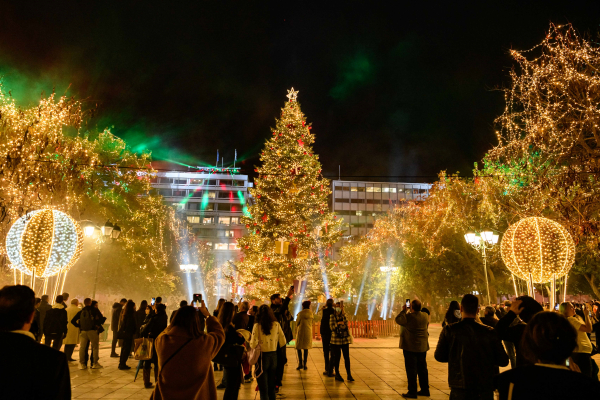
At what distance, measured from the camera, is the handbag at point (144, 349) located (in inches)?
353

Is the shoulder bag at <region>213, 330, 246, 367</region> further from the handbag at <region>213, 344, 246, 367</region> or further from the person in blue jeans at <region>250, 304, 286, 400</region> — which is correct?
the person in blue jeans at <region>250, 304, 286, 400</region>

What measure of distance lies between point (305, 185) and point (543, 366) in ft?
88.4

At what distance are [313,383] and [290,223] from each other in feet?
60.8

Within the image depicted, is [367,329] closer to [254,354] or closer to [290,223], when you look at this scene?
[290,223]

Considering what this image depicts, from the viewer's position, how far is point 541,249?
12.8 metres

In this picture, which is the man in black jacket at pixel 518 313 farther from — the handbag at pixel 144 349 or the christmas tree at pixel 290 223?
the christmas tree at pixel 290 223

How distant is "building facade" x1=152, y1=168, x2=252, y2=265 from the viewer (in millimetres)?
92125

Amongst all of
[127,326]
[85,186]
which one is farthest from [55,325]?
[85,186]

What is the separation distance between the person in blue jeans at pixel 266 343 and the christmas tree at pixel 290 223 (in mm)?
19179

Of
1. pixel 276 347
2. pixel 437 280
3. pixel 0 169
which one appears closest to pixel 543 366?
pixel 276 347

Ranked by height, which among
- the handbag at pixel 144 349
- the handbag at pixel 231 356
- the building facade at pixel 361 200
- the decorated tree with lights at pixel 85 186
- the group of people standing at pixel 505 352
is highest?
the building facade at pixel 361 200

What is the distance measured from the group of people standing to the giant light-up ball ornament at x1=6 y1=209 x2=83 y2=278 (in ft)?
37.4

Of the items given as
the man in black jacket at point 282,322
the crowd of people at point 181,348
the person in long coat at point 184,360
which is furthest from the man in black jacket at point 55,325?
the person in long coat at point 184,360

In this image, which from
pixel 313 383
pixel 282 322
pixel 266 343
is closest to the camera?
pixel 266 343
